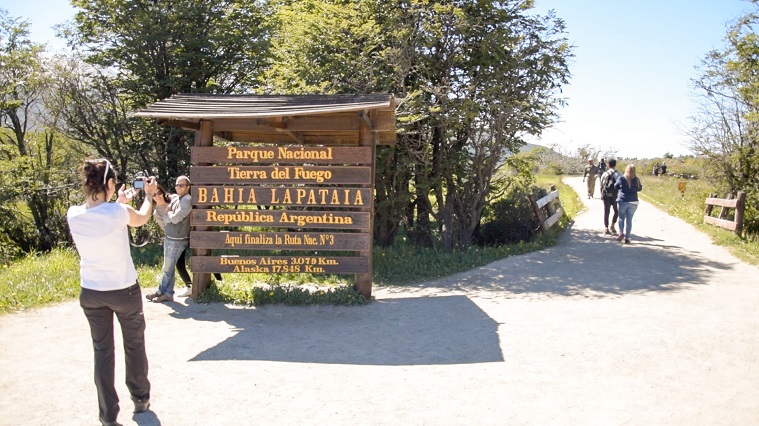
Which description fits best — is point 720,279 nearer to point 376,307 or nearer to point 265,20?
point 376,307

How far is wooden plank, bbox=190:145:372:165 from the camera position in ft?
30.3

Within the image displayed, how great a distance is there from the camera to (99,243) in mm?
4965

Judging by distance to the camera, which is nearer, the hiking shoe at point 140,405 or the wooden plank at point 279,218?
the hiking shoe at point 140,405

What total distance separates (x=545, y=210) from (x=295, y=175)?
9.24 metres

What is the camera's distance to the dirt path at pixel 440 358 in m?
5.43

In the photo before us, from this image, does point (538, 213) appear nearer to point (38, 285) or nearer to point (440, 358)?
point (440, 358)

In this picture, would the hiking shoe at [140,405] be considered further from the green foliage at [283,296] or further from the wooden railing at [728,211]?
the wooden railing at [728,211]

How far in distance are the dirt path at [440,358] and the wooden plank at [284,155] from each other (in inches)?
83.8

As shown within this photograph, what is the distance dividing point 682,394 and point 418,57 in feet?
31.7

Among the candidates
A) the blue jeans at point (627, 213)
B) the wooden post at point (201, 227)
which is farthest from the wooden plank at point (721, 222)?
the wooden post at point (201, 227)

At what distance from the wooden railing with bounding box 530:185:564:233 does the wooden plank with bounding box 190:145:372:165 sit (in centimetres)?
695

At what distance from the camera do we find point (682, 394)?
575 centimetres

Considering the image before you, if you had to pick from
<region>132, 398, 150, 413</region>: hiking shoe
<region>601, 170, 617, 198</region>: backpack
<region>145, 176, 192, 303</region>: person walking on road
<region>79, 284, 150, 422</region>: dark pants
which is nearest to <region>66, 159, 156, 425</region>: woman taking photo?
<region>79, 284, 150, 422</region>: dark pants

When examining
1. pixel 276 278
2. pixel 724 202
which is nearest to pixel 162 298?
pixel 276 278
